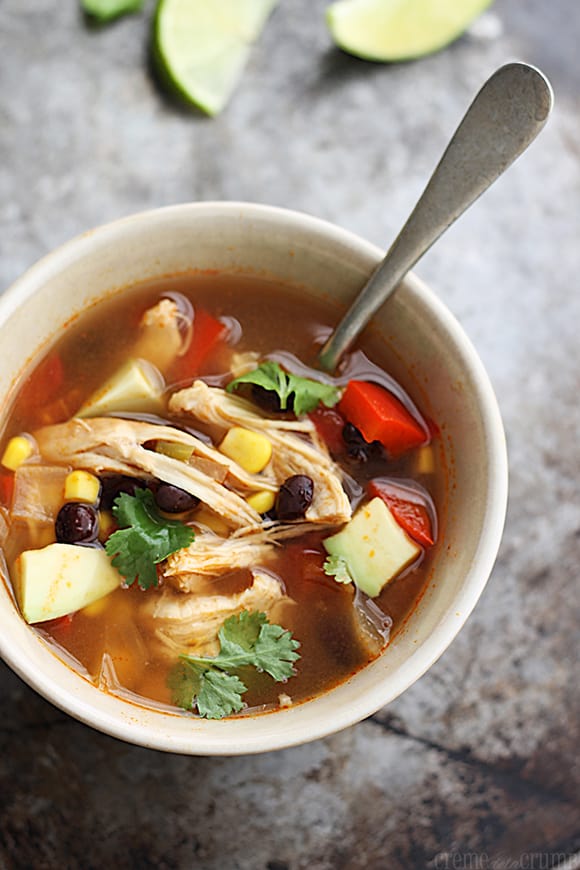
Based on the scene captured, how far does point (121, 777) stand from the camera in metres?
2.51

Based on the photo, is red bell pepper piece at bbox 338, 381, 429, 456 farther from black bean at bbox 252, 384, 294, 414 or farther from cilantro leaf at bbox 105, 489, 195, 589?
cilantro leaf at bbox 105, 489, 195, 589

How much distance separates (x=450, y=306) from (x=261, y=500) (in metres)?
1.01

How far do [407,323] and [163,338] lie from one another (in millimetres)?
568

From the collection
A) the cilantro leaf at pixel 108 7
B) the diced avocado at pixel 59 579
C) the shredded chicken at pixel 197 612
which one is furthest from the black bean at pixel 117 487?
the cilantro leaf at pixel 108 7

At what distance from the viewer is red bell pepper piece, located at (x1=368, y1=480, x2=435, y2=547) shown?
2.11 m

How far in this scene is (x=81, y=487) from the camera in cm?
208

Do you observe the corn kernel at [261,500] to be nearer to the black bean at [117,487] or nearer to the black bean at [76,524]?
the black bean at [117,487]

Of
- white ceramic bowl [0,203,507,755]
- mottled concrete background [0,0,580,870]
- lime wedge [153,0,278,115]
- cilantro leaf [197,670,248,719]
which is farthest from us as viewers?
lime wedge [153,0,278,115]

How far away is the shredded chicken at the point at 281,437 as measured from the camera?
6.89ft

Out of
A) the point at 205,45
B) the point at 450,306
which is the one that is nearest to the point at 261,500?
the point at 450,306

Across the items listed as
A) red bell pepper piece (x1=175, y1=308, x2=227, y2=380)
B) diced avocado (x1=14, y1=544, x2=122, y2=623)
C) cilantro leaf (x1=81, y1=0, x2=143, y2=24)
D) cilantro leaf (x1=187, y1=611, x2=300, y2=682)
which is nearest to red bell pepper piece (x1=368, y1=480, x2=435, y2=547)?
cilantro leaf (x1=187, y1=611, x2=300, y2=682)

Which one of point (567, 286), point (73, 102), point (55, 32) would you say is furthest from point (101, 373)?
point (567, 286)

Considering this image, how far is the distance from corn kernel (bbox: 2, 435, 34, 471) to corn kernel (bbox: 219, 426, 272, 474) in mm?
430

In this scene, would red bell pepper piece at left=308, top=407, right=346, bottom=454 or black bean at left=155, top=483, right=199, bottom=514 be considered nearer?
black bean at left=155, top=483, right=199, bottom=514
